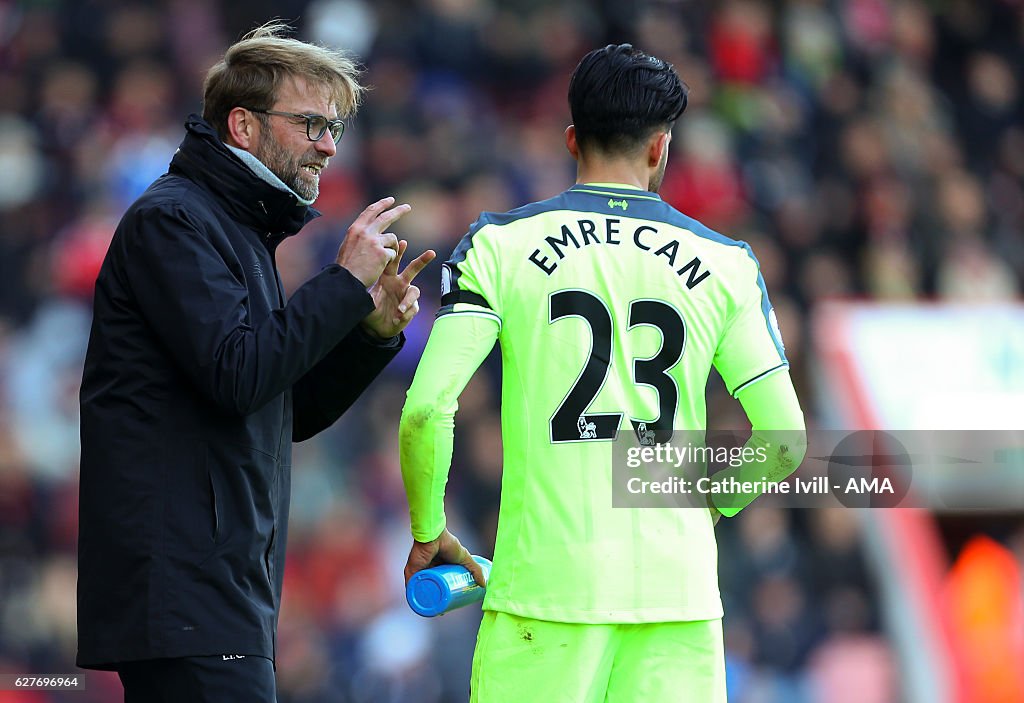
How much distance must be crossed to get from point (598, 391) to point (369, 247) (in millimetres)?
635

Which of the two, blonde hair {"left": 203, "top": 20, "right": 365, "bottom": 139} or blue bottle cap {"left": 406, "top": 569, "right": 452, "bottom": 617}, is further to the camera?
blonde hair {"left": 203, "top": 20, "right": 365, "bottom": 139}

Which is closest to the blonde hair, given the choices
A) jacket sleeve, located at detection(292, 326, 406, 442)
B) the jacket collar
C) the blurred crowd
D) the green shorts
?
the jacket collar

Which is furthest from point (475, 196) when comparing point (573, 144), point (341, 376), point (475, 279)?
point (475, 279)

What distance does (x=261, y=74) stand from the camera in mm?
3480

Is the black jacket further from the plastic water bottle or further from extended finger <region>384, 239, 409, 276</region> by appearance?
the plastic water bottle

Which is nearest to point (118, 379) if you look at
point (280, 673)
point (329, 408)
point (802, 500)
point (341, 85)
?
point (329, 408)

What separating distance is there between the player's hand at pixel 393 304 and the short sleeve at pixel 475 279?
0.38 metres

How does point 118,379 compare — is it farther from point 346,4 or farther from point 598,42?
point 598,42

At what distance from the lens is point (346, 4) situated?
9.28 metres

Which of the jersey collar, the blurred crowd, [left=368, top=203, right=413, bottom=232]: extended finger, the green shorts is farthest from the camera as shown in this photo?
the blurred crowd

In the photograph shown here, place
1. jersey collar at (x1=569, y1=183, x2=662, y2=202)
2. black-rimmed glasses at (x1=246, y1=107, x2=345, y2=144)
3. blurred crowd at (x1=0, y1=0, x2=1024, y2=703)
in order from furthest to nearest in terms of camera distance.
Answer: blurred crowd at (x1=0, y1=0, x2=1024, y2=703)
black-rimmed glasses at (x1=246, y1=107, x2=345, y2=144)
jersey collar at (x1=569, y1=183, x2=662, y2=202)

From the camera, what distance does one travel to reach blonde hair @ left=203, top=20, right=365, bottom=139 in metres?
3.46

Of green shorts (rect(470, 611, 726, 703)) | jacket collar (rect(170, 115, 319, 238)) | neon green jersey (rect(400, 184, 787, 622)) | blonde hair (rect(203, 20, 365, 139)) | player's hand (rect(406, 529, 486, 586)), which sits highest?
blonde hair (rect(203, 20, 365, 139))

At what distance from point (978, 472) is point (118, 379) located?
22.4ft
